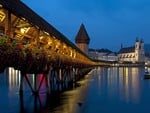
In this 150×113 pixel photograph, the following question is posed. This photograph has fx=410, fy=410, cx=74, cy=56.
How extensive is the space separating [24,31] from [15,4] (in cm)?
608

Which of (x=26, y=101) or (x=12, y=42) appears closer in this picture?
(x=12, y=42)

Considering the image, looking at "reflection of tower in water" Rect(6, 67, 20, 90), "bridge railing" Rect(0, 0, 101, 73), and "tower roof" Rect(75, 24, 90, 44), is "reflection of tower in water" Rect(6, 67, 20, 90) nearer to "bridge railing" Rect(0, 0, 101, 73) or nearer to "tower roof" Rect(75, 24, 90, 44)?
"bridge railing" Rect(0, 0, 101, 73)

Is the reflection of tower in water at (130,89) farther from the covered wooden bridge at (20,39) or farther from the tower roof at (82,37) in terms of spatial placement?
the tower roof at (82,37)

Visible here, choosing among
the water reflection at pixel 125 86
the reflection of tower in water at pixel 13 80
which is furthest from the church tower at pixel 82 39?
the water reflection at pixel 125 86

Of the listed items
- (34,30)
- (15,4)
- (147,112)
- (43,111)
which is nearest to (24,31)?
(34,30)

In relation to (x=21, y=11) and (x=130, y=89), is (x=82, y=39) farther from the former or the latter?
(x=21, y=11)

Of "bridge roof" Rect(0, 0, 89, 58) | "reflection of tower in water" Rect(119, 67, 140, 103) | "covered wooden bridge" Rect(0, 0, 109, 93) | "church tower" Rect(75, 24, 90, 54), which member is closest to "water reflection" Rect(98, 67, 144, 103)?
"reflection of tower in water" Rect(119, 67, 140, 103)

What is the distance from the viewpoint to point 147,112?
22.1m

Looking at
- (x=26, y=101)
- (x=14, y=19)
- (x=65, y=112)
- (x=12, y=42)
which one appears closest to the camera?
(x=12, y=42)

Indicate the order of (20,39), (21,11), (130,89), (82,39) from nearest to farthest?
(21,11), (20,39), (130,89), (82,39)

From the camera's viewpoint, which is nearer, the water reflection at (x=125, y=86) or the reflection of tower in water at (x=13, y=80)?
the water reflection at (x=125, y=86)

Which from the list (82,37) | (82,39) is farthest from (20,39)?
(82,37)

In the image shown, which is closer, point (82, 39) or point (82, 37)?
point (82, 39)

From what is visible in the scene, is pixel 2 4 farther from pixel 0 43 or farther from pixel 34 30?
pixel 34 30
